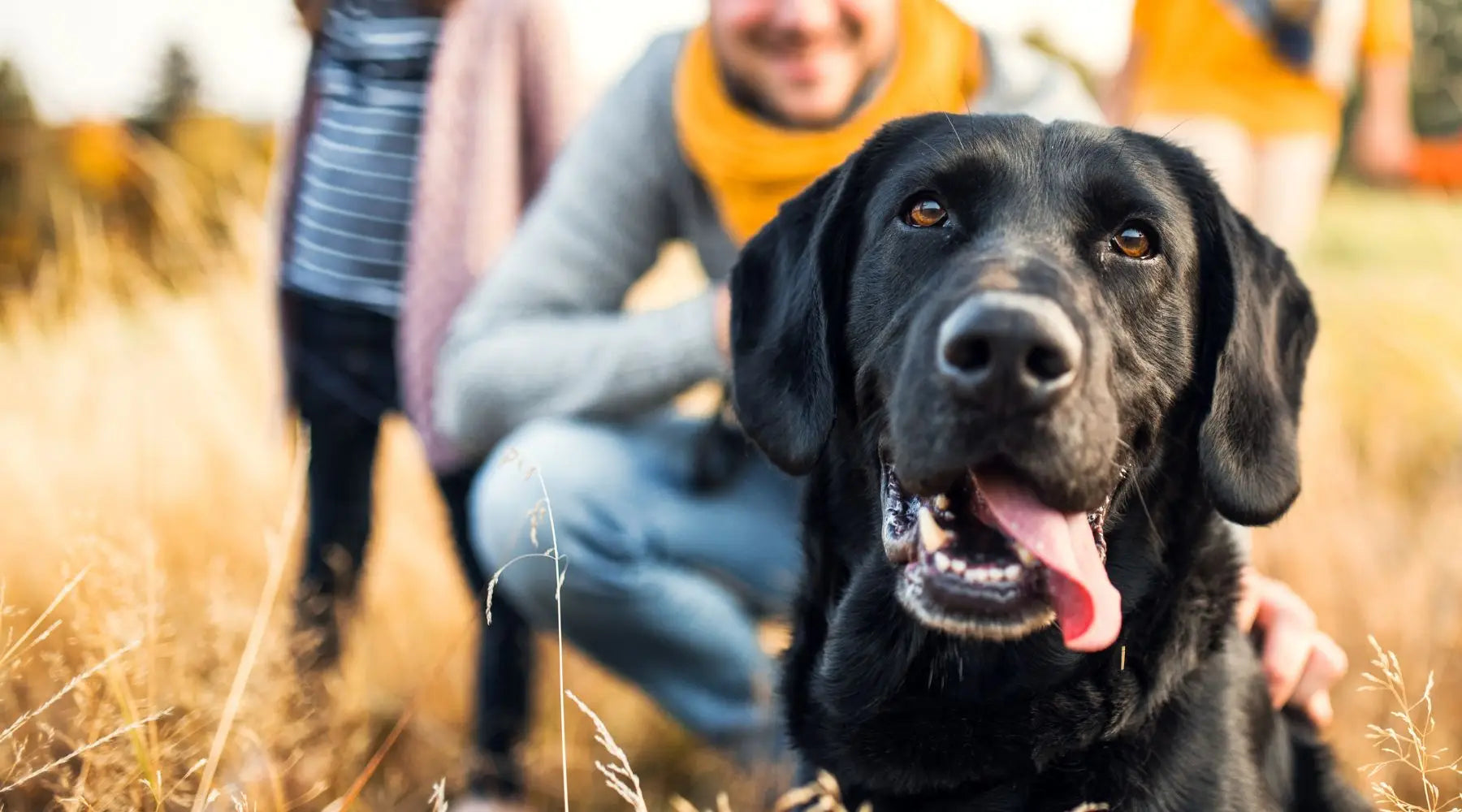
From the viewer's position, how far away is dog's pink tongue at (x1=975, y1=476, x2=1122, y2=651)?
1455mm

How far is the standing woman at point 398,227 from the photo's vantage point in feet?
8.91

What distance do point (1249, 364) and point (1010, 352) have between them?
1.92 ft

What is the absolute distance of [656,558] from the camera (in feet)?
8.61

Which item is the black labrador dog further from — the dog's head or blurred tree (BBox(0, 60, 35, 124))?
blurred tree (BBox(0, 60, 35, 124))

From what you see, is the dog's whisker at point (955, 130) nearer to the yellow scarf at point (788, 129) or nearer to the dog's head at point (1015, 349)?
the dog's head at point (1015, 349)

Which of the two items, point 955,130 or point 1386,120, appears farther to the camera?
point 1386,120

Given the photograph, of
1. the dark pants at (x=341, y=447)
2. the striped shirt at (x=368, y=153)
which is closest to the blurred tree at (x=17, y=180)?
the dark pants at (x=341, y=447)

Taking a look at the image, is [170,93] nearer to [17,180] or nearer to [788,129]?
[17,180]

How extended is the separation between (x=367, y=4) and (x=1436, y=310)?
3826mm

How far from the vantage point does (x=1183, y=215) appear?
68.6 inches

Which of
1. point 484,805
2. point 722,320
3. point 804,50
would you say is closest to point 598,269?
point 722,320

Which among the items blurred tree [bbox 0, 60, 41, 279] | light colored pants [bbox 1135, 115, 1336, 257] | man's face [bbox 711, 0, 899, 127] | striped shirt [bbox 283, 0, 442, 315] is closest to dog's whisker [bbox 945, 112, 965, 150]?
man's face [bbox 711, 0, 899, 127]

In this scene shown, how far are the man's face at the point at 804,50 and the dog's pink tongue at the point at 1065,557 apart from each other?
1.23 m

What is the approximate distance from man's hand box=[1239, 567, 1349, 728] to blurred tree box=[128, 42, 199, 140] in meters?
8.30
